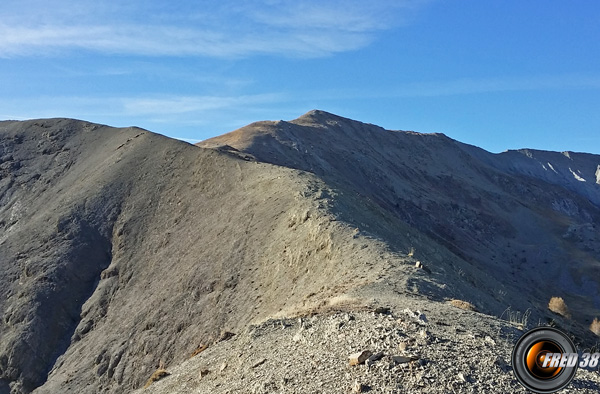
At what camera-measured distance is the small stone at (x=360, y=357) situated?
1180 centimetres

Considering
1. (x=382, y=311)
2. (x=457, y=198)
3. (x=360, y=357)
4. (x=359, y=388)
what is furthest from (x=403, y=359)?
(x=457, y=198)

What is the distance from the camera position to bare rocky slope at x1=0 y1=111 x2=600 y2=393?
16.1 meters

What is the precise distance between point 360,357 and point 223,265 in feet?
69.6

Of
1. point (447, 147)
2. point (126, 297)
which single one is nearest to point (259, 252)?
point (126, 297)

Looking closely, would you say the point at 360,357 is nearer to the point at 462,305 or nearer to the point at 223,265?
the point at 462,305

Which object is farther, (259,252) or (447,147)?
(447,147)

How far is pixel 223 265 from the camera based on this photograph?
32250 millimetres

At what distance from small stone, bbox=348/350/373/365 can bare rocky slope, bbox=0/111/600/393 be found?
0.97ft

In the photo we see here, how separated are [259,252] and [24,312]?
18192 millimetres

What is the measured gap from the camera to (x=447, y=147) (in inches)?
4707

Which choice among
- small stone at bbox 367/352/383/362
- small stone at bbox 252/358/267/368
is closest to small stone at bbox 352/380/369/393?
small stone at bbox 367/352/383/362

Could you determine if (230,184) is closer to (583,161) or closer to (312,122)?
(312,122)

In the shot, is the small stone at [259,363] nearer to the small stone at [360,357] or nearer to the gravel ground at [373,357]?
the gravel ground at [373,357]

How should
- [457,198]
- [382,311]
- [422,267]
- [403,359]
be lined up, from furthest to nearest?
1. [457,198]
2. [422,267]
3. [382,311]
4. [403,359]
